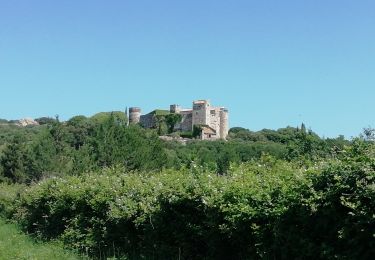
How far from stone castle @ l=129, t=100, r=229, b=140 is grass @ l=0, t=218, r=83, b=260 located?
460ft

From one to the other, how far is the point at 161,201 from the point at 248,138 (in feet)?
436

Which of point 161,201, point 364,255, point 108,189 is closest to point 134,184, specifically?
point 108,189

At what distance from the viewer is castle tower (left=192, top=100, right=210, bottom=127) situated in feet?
545

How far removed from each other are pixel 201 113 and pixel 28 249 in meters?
153

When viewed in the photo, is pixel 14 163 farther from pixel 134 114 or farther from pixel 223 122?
pixel 223 122

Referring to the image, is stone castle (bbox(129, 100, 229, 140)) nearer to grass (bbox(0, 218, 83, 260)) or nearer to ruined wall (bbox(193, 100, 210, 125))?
ruined wall (bbox(193, 100, 210, 125))

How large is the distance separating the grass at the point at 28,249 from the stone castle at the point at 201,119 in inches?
5518

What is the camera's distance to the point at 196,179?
36.3 feet

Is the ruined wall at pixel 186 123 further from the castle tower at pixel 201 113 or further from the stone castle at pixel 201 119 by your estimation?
the castle tower at pixel 201 113

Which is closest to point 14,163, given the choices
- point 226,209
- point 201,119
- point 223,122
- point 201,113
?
point 226,209

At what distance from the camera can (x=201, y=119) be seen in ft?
546

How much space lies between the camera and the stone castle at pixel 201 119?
542 feet

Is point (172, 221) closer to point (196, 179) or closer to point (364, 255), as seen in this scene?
point (196, 179)

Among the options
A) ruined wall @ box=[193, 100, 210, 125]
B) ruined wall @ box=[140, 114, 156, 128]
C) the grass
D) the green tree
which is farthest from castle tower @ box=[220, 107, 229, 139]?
the grass
